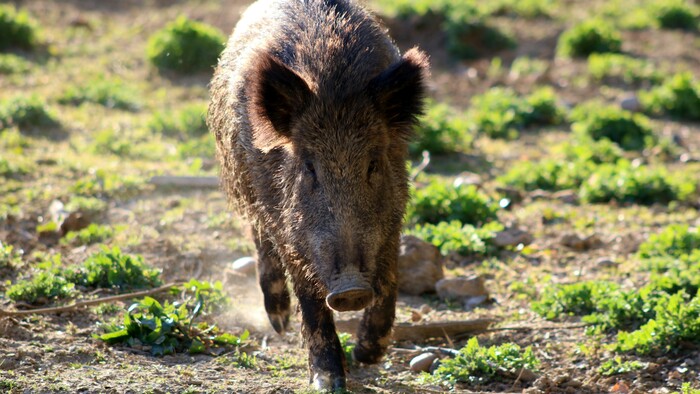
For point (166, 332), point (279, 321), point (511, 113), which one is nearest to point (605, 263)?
point (279, 321)

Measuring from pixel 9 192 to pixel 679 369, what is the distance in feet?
17.7

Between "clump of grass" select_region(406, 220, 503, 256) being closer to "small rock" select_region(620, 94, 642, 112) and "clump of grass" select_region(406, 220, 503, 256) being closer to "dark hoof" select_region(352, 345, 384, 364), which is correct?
"dark hoof" select_region(352, 345, 384, 364)

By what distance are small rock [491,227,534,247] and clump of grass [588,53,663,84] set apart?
18.6 ft

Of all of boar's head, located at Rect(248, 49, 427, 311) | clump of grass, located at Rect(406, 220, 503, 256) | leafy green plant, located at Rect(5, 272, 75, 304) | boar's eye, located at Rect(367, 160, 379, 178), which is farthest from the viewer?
clump of grass, located at Rect(406, 220, 503, 256)

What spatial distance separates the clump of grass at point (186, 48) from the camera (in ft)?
40.4

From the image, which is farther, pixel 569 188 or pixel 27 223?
pixel 569 188

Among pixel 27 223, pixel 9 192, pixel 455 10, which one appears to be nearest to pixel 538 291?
pixel 27 223

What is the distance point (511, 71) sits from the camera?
12977 mm

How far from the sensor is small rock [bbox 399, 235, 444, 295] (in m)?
6.48

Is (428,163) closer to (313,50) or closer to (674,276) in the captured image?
(674,276)

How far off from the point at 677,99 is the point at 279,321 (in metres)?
6.95

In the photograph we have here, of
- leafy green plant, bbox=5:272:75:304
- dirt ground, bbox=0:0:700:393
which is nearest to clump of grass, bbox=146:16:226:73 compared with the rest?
dirt ground, bbox=0:0:700:393

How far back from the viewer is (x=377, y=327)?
5309mm

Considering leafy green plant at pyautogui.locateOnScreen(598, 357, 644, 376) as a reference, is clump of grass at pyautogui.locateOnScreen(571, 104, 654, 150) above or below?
above
